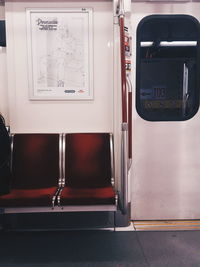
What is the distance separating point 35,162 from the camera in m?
2.92

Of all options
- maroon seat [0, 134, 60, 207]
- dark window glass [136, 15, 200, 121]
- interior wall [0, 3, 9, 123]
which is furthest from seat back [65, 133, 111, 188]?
interior wall [0, 3, 9, 123]

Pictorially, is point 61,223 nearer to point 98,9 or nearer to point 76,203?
point 76,203

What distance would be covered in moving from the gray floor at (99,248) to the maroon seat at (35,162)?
1.77ft

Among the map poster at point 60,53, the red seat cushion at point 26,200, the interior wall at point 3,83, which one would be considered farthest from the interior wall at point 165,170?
the interior wall at point 3,83

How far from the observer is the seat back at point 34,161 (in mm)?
2893

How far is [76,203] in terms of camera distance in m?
2.43

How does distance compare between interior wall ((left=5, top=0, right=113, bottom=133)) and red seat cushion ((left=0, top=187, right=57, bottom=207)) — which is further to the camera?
interior wall ((left=5, top=0, right=113, bottom=133))

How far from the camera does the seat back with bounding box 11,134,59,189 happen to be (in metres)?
2.89

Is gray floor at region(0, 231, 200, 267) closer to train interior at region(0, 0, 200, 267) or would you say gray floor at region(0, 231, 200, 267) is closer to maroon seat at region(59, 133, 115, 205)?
train interior at region(0, 0, 200, 267)

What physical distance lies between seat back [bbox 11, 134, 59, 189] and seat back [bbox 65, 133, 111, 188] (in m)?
0.15

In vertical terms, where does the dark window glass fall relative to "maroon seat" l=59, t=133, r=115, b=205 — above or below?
above

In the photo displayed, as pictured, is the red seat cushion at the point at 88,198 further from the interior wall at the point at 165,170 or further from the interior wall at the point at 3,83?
the interior wall at the point at 3,83

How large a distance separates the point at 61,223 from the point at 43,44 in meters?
2.04

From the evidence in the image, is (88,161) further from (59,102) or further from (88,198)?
(59,102)
